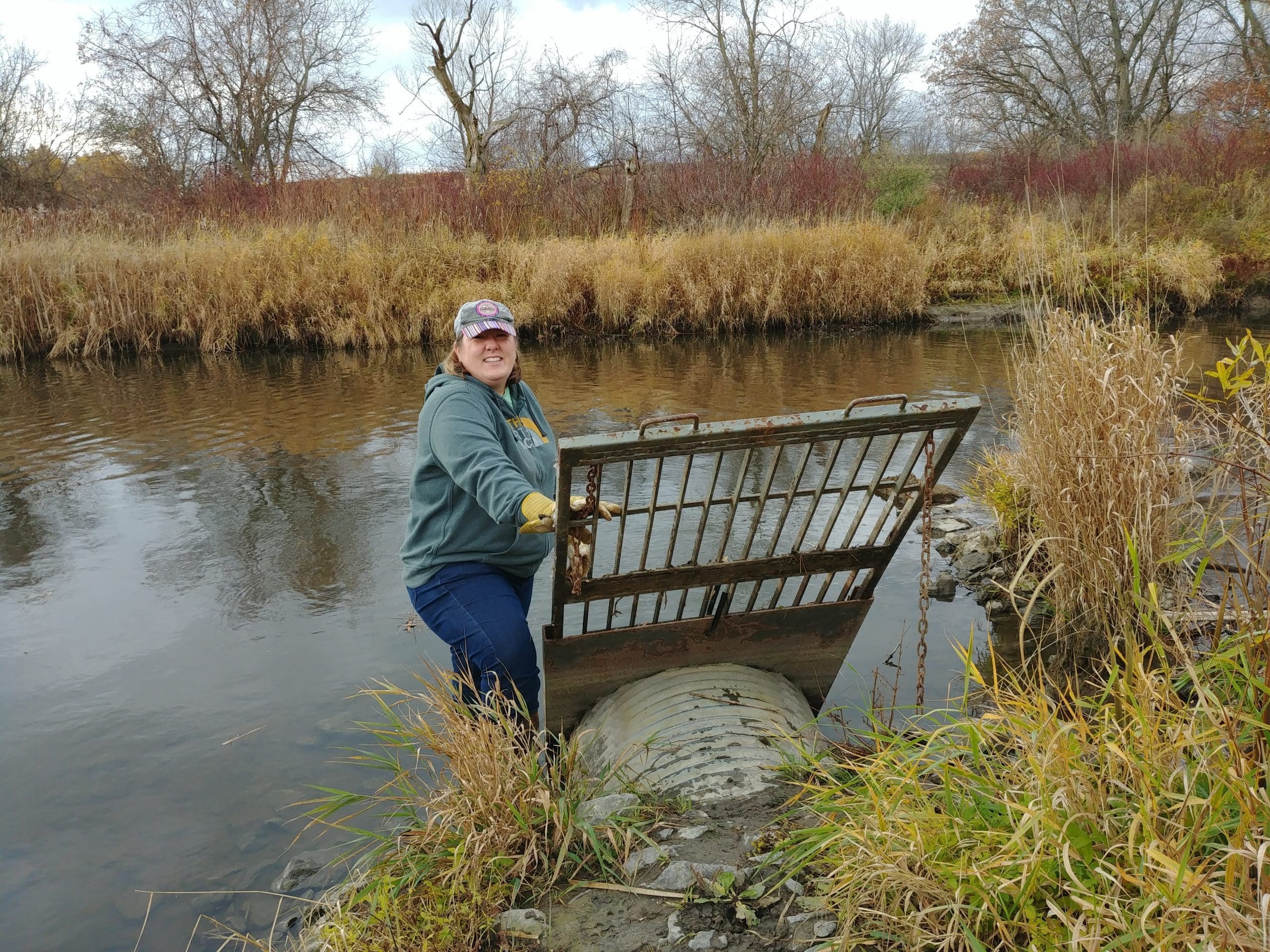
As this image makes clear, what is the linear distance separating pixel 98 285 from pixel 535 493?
14200 mm

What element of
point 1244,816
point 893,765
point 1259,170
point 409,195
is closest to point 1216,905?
point 1244,816

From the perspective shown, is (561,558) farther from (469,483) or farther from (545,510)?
(469,483)

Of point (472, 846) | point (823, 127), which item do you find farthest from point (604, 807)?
point (823, 127)

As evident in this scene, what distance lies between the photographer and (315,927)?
2.41m

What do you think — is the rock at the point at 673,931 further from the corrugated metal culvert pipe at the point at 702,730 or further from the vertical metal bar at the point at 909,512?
the vertical metal bar at the point at 909,512

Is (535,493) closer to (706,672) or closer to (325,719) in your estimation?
(706,672)

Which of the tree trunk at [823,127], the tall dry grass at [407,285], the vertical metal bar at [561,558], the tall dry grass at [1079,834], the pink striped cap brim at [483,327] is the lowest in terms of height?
the tall dry grass at [1079,834]

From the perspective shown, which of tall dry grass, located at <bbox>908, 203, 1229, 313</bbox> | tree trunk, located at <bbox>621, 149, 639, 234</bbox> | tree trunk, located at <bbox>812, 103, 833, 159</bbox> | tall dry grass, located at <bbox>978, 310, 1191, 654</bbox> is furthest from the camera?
tree trunk, located at <bbox>812, 103, 833, 159</bbox>

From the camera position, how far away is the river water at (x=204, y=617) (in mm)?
3090

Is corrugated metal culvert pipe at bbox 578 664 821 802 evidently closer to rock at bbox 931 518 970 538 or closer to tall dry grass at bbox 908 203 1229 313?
rock at bbox 931 518 970 538

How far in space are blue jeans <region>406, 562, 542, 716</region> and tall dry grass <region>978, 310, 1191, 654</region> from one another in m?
2.22

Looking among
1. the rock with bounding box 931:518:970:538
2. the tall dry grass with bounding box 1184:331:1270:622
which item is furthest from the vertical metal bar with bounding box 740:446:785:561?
the rock with bounding box 931:518:970:538

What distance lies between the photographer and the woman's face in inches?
122

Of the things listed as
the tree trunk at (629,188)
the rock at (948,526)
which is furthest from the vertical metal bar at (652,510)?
the tree trunk at (629,188)
